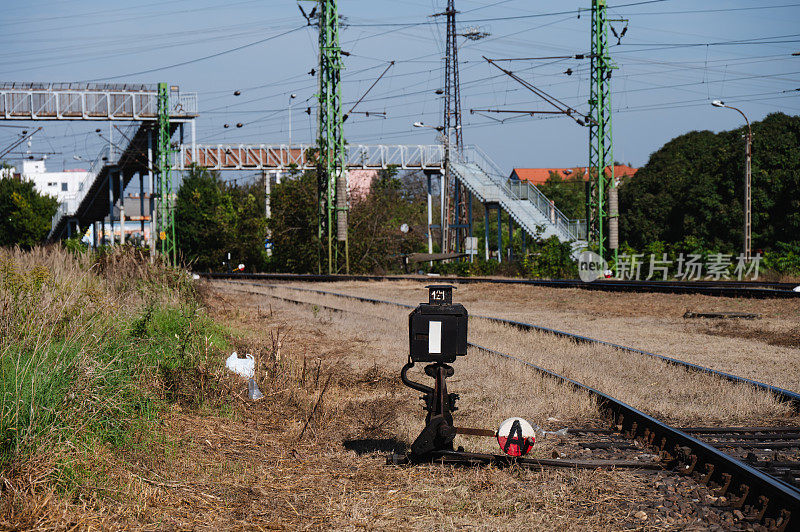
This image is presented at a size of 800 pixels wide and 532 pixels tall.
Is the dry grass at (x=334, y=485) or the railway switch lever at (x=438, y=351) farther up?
the railway switch lever at (x=438, y=351)

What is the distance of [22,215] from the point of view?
218 ft

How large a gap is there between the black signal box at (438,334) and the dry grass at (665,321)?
519 centimetres

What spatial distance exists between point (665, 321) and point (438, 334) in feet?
40.9

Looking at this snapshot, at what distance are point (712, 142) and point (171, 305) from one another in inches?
2446

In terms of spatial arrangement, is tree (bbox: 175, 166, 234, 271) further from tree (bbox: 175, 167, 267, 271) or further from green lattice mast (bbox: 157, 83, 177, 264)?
green lattice mast (bbox: 157, 83, 177, 264)

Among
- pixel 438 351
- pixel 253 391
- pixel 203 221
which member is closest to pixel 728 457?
pixel 438 351

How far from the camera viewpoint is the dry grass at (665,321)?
1152cm

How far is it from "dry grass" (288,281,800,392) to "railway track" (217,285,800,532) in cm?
272

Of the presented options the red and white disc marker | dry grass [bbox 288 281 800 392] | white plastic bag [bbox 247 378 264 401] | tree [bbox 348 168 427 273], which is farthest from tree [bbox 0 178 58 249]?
the red and white disc marker

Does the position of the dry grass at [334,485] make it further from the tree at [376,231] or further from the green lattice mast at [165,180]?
the green lattice mast at [165,180]

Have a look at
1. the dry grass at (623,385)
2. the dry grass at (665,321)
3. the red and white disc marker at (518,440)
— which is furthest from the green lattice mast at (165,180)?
the red and white disc marker at (518,440)

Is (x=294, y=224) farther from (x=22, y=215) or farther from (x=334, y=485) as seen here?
(x=334, y=485)

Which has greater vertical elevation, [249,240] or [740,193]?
[740,193]

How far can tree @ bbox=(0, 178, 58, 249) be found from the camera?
66.3m
